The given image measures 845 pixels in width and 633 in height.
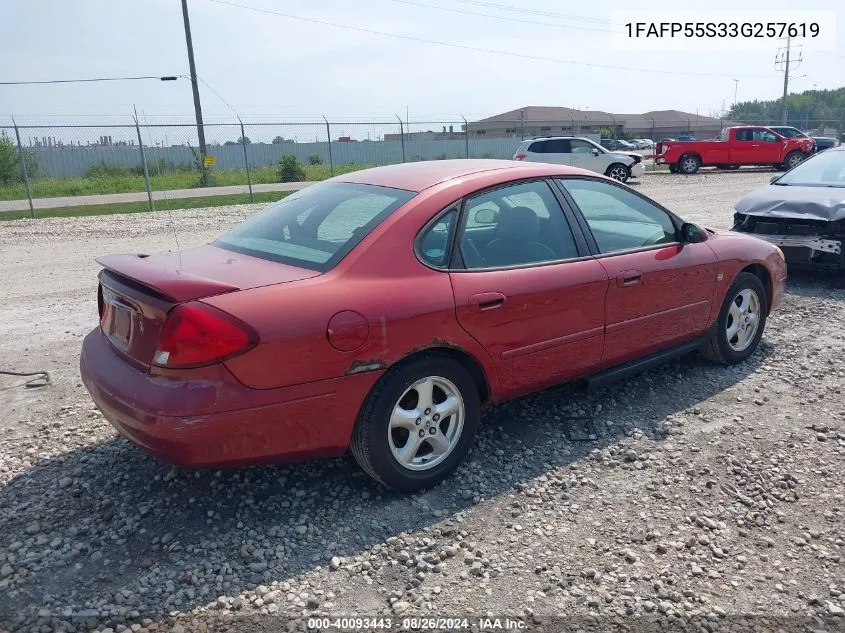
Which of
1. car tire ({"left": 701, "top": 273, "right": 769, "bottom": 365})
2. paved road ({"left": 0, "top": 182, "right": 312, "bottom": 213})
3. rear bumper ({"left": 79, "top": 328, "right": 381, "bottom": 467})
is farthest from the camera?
paved road ({"left": 0, "top": 182, "right": 312, "bottom": 213})

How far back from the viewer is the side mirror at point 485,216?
373 centimetres

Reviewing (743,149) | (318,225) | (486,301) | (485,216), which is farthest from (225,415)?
(743,149)

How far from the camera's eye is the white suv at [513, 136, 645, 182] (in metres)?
22.4

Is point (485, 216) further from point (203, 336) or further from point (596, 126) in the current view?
point (596, 126)

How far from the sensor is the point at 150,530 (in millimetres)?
3229

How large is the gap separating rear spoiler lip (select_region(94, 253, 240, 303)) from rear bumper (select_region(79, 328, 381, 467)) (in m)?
0.33

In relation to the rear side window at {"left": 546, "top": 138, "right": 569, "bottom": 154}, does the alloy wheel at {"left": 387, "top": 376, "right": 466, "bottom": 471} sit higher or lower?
lower

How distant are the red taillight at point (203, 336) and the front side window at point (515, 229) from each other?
1.25 m

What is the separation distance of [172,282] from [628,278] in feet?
8.45

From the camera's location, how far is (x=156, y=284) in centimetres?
304

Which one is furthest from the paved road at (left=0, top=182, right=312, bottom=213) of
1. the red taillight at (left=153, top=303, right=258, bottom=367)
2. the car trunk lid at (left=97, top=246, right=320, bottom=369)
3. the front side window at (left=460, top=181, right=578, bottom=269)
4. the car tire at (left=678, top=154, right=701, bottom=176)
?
the red taillight at (left=153, top=303, right=258, bottom=367)

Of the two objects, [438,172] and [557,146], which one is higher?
[438,172]

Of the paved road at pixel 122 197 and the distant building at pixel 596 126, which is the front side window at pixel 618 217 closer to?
the paved road at pixel 122 197

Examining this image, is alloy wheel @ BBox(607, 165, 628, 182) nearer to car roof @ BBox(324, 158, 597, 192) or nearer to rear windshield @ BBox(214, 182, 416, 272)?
car roof @ BBox(324, 158, 597, 192)
